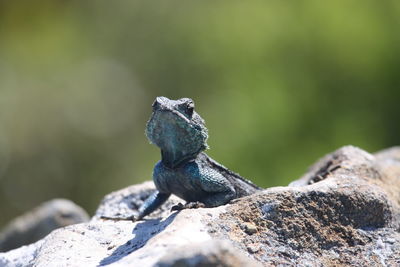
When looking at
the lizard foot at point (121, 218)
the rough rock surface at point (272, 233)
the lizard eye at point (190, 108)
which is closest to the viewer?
the rough rock surface at point (272, 233)

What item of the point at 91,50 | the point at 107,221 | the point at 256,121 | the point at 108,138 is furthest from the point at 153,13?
the point at 107,221

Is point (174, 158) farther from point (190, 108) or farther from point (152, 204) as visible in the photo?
point (152, 204)

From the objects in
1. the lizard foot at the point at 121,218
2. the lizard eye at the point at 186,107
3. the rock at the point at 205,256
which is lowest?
the rock at the point at 205,256

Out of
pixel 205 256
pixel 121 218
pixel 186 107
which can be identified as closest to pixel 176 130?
pixel 186 107

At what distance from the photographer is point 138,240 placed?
5406mm

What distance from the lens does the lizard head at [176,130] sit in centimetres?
570

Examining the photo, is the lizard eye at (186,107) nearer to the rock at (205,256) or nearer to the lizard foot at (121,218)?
the lizard foot at (121,218)

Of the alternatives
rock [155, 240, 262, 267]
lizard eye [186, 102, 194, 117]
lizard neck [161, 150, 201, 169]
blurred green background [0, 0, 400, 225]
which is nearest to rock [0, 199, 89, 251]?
lizard neck [161, 150, 201, 169]

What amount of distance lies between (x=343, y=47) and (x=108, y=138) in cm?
560

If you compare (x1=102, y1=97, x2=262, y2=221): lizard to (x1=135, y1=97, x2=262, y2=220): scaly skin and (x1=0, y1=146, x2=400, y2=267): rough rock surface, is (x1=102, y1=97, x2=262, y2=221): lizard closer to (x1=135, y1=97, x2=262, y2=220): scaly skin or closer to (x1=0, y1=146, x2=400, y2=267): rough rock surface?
(x1=135, y1=97, x2=262, y2=220): scaly skin

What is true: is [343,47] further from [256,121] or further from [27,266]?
[27,266]

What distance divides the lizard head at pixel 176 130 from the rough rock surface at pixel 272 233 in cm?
59

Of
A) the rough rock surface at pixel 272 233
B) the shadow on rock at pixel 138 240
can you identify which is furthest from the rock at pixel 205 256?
the shadow on rock at pixel 138 240

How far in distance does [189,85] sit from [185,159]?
33.8 ft
